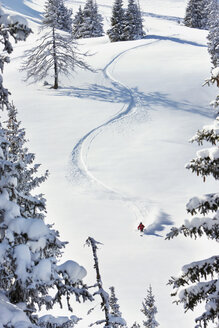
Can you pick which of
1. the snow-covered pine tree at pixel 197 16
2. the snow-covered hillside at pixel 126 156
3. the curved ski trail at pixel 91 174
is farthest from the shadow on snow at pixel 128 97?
the snow-covered pine tree at pixel 197 16

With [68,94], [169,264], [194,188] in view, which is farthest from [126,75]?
[169,264]

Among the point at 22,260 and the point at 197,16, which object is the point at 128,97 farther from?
the point at 197,16

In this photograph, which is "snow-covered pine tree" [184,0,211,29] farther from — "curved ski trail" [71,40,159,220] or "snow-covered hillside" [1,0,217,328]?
"curved ski trail" [71,40,159,220]

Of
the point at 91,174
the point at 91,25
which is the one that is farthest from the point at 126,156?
the point at 91,25

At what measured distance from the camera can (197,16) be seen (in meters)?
80.1

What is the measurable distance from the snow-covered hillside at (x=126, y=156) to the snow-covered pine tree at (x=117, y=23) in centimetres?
821

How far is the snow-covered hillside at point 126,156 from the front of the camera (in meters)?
19.3

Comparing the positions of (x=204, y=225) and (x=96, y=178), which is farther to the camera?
(x=96, y=178)

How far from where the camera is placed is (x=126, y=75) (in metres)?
47.8

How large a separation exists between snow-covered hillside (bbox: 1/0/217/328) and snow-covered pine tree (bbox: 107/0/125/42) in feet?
26.9

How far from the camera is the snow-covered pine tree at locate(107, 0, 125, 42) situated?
63375 mm

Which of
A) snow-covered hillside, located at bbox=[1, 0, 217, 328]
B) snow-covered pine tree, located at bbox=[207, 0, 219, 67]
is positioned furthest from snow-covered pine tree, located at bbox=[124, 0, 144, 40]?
snow-covered pine tree, located at bbox=[207, 0, 219, 67]

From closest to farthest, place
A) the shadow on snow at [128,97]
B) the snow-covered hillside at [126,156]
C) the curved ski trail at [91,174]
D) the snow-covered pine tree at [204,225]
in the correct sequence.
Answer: the snow-covered pine tree at [204,225] < the snow-covered hillside at [126,156] < the curved ski trail at [91,174] < the shadow on snow at [128,97]

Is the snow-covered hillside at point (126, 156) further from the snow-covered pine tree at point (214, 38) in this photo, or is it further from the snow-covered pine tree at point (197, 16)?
the snow-covered pine tree at point (197, 16)
